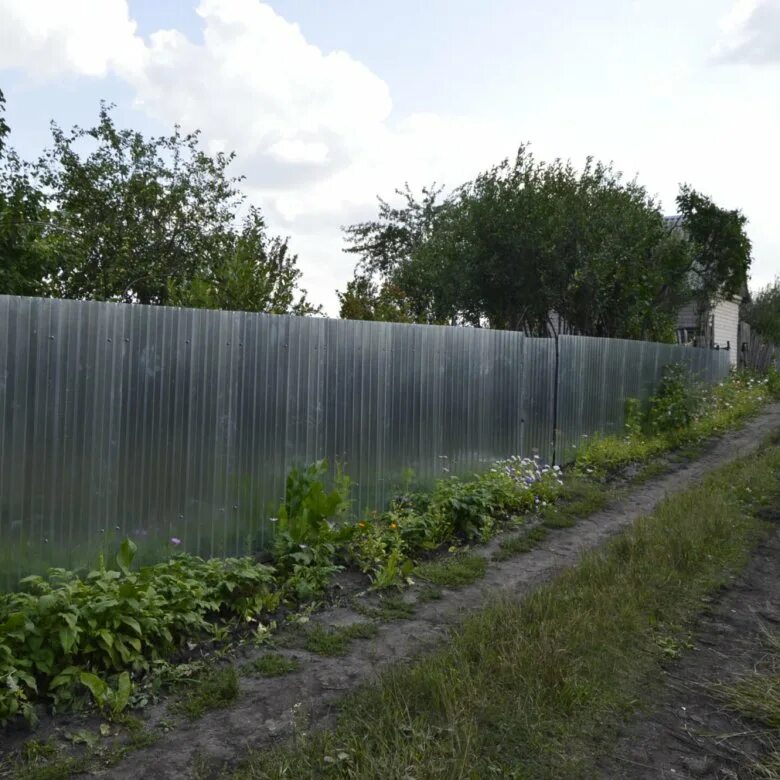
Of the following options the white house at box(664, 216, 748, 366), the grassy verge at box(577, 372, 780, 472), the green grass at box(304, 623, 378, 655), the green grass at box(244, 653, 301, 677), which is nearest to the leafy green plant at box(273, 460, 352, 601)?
the green grass at box(304, 623, 378, 655)

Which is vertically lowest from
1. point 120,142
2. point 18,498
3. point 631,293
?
point 18,498

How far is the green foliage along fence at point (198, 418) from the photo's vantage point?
4.14 m

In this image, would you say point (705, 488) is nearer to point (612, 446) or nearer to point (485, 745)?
point (612, 446)

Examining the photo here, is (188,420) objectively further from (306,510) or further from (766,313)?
(766,313)

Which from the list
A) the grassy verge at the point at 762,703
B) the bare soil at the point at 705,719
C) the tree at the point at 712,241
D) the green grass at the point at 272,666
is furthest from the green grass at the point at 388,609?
the tree at the point at 712,241

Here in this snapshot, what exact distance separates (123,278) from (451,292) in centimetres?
676

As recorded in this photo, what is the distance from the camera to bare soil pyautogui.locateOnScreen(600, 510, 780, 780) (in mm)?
2938

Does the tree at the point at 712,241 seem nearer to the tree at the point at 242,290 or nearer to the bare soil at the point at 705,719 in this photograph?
the tree at the point at 242,290

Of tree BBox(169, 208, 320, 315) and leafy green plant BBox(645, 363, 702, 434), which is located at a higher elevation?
tree BBox(169, 208, 320, 315)

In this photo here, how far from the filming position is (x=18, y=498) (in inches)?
160

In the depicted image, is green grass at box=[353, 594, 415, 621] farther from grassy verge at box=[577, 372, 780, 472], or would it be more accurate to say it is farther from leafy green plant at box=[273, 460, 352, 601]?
grassy verge at box=[577, 372, 780, 472]

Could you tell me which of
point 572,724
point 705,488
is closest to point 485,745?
point 572,724

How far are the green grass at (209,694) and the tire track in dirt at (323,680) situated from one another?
50 millimetres

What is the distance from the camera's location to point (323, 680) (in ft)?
12.4
